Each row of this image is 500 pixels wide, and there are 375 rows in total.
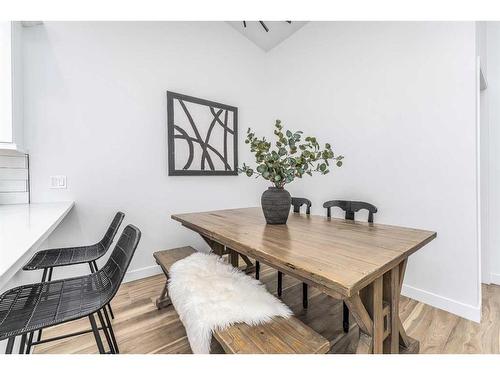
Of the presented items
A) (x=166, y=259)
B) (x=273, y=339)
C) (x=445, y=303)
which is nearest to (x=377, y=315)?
(x=273, y=339)

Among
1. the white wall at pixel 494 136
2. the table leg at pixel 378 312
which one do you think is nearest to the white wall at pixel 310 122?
the white wall at pixel 494 136

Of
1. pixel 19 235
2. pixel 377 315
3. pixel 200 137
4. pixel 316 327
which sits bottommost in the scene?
pixel 316 327

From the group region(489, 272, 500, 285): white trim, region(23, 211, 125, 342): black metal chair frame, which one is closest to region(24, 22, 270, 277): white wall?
region(23, 211, 125, 342): black metal chair frame

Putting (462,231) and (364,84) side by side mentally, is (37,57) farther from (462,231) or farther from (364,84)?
(462,231)

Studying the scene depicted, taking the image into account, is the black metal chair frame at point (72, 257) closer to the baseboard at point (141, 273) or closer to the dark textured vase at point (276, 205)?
the baseboard at point (141, 273)

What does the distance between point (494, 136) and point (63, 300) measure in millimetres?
3507

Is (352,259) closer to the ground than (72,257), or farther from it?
farther from it

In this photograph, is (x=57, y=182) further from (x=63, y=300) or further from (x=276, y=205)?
(x=276, y=205)

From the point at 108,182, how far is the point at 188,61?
161 centimetres

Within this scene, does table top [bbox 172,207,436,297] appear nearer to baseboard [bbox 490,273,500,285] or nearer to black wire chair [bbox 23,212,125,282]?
black wire chair [bbox 23,212,125,282]

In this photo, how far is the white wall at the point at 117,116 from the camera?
1977 millimetres

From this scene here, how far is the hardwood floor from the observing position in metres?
1.46

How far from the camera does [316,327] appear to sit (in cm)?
169
